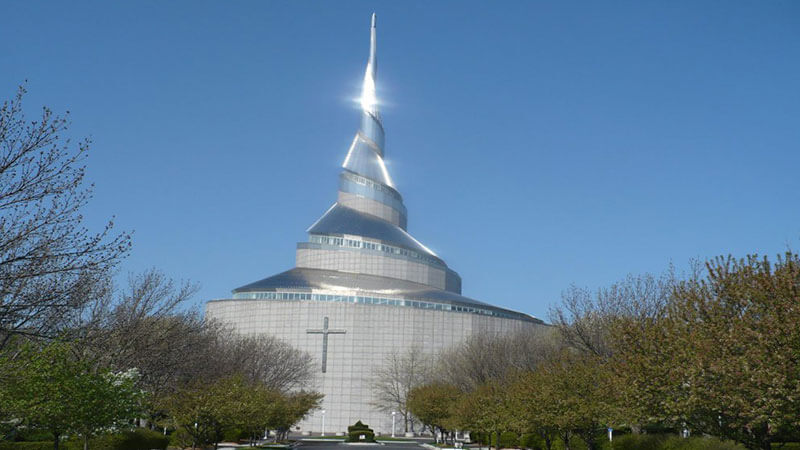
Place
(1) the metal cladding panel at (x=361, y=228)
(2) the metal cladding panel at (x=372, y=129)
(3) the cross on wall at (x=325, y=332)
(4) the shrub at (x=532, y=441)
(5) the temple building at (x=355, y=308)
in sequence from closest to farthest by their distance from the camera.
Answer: (4) the shrub at (x=532, y=441)
(5) the temple building at (x=355, y=308)
(3) the cross on wall at (x=325, y=332)
(1) the metal cladding panel at (x=361, y=228)
(2) the metal cladding panel at (x=372, y=129)

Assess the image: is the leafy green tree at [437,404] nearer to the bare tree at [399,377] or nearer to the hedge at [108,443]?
the hedge at [108,443]

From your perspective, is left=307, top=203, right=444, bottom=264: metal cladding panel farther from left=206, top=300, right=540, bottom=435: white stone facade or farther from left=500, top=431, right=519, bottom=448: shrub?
left=500, top=431, right=519, bottom=448: shrub

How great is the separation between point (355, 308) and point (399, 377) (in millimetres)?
14539

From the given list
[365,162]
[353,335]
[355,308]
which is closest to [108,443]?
[353,335]

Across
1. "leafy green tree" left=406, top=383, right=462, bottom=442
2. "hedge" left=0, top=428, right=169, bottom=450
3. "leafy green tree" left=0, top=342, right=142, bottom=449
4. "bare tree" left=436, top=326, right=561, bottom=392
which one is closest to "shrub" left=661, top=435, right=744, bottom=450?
"leafy green tree" left=0, top=342, right=142, bottom=449

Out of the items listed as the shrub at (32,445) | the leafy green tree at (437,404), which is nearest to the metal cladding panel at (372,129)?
the leafy green tree at (437,404)

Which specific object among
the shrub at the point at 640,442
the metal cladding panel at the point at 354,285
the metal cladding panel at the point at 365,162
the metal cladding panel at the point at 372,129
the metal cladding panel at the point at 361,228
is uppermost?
the metal cladding panel at the point at 372,129

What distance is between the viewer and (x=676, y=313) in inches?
1280

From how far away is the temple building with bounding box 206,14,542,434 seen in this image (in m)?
126

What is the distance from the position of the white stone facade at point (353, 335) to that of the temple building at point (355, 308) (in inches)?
6.4

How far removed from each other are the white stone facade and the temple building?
0.53 ft

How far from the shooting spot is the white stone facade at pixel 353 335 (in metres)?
125

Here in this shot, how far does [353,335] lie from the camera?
127 m

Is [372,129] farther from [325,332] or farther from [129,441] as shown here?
[129,441]
